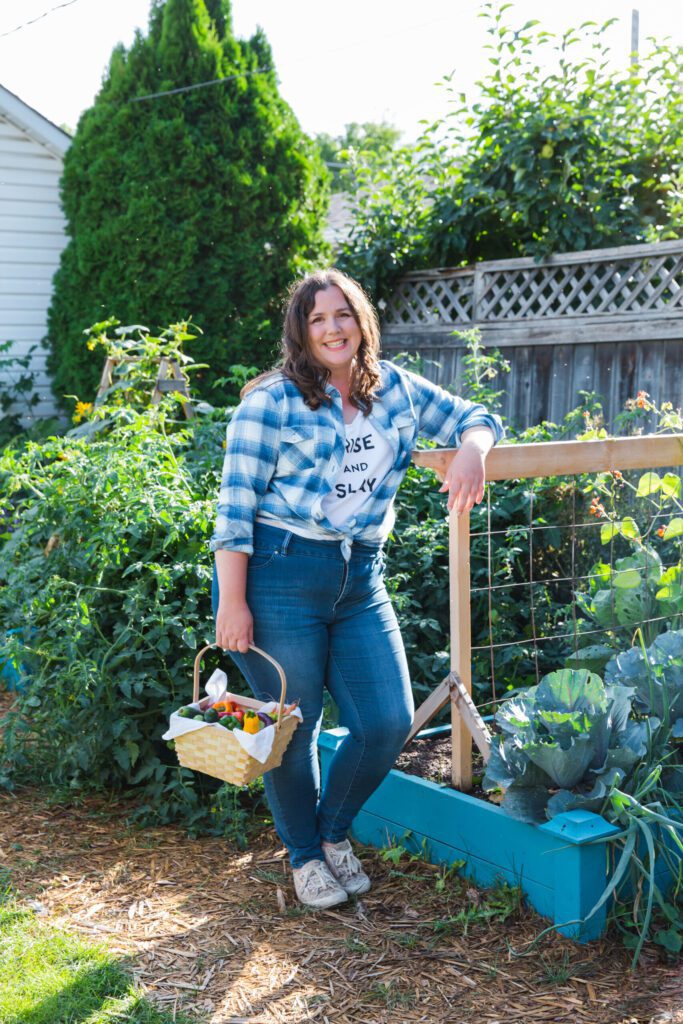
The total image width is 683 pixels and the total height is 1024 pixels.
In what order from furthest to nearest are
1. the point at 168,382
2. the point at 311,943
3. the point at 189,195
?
the point at 189,195
the point at 168,382
the point at 311,943

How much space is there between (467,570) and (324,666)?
20.7 inches

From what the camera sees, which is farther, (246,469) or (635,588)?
(635,588)

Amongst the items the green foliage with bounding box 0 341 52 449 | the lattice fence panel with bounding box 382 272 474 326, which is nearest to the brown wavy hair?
the lattice fence panel with bounding box 382 272 474 326

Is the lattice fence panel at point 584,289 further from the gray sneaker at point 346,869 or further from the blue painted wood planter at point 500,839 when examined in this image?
the gray sneaker at point 346,869

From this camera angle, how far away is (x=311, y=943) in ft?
9.02

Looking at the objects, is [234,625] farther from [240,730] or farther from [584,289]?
[584,289]

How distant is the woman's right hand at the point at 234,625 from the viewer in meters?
2.66

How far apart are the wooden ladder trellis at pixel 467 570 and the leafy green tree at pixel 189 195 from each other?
4.74 meters

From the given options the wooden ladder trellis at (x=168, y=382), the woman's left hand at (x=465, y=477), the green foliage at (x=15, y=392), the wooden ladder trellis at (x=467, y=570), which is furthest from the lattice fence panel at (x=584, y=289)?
the green foliage at (x=15, y=392)

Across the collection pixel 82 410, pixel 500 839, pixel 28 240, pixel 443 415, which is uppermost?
pixel 28 240

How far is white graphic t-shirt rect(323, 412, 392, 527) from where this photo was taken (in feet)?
8.97

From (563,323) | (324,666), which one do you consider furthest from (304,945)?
(563,323)

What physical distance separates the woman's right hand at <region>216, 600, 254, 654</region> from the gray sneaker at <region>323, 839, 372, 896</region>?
714mm

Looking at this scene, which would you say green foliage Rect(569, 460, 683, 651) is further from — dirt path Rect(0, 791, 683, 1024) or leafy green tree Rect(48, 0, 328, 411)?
leafy green tree Rect(48, 0, 328, 411)
